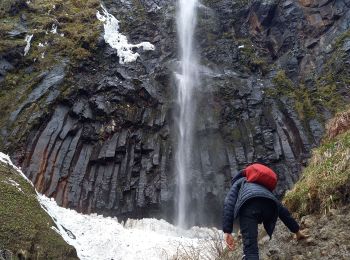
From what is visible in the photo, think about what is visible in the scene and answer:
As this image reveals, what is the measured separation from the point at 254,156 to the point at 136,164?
551 cm

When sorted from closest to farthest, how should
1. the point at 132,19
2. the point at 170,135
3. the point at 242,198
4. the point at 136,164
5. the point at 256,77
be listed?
the point at 242,198, the point at 136,164, the point at 170,135, the point at 256,77, the point at 132,19

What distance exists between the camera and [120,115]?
21000 mm

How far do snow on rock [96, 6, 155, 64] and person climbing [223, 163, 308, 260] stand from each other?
19301mm

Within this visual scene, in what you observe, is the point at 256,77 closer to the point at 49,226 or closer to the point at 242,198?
the point at 49,226

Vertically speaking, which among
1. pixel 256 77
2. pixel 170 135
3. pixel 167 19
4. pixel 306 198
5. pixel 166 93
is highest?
pixel 167 19

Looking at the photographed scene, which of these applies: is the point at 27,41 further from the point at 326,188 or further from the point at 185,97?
the point at 326,188

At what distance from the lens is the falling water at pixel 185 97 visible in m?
18.8

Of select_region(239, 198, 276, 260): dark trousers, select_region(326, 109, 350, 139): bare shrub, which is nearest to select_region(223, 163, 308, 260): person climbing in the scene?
select_region(239, 198, 276, 260): dark trousers

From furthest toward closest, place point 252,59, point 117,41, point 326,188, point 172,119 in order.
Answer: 1. point 117,41
2. point 252,59
3. point 172,119
4. point 326,188

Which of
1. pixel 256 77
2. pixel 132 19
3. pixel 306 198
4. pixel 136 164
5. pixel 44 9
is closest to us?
pixel 306 198

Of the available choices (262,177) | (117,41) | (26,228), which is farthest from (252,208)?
(117,41)

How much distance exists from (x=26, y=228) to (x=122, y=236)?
14.3 feet

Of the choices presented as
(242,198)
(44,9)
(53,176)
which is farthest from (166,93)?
(242,198)

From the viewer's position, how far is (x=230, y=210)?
588 centimetres
